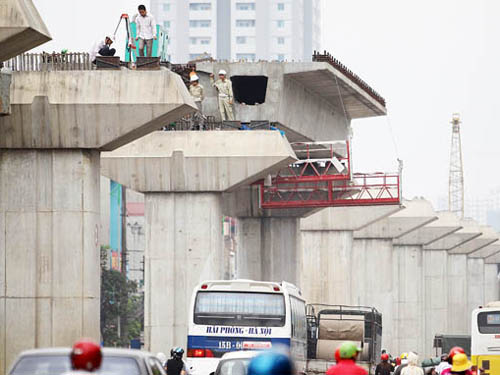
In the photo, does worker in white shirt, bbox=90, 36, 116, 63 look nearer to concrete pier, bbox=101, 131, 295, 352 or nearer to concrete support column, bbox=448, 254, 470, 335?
concrete pier, bbox=101, 131, 295, 352

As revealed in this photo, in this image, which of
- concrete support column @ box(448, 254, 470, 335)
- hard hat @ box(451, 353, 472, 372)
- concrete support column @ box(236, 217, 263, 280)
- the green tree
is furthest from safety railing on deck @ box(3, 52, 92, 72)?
concrete support column @ box(448, 254, 470, 335)

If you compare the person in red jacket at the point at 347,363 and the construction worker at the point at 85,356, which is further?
the person in red jacket at the point at 347,363

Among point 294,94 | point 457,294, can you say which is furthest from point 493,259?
point 294,94

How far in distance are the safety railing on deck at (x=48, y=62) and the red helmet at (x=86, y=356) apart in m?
22.5

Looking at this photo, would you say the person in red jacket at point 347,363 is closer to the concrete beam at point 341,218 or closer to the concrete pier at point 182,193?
the concrete pier at point 182,193

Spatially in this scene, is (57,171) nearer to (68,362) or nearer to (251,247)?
(68,362)

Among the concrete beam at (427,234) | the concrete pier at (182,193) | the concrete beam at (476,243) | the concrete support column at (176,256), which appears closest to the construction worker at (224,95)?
the concrete pier at (182,193)

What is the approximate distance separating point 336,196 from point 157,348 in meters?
12.8

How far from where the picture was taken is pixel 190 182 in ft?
136

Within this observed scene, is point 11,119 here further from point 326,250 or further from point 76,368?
point 326,250

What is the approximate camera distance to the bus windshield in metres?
28.1

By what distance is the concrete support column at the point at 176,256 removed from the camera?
136 feet

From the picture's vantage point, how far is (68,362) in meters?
11.9

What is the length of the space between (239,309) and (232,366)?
9531mm
